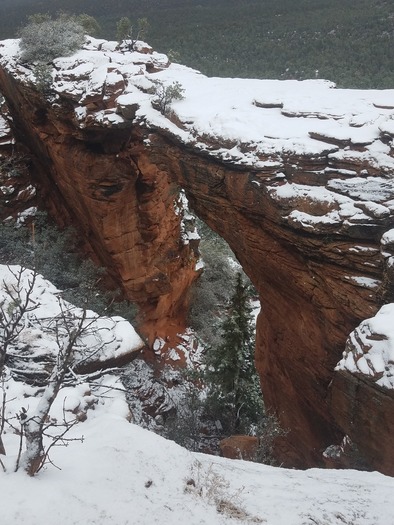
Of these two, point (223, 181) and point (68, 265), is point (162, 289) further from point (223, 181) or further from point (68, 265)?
point (223, 181)

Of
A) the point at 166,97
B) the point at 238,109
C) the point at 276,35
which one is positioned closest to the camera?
the point at 238,109

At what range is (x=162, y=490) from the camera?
14.9 feet

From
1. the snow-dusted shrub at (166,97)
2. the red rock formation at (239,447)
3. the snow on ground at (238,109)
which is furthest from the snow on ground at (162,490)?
the snow-dusted shrub at (166,97)

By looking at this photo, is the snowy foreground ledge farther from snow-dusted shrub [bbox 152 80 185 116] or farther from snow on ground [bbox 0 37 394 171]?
snow-dusted shrub [bbox 152 80 185 116]

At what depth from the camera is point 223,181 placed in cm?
934

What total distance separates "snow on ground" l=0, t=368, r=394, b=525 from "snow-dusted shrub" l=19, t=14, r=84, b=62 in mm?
11798

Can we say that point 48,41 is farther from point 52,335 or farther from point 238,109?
point 52,335

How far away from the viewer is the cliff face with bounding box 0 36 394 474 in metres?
7.69

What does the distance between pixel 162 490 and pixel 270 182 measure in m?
5.66

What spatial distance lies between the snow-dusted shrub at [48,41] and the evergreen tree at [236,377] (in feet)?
28.5

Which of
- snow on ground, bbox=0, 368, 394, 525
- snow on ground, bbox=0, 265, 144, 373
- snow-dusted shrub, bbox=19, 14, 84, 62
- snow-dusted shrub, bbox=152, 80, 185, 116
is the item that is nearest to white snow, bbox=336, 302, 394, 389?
snow on ground, bbox=0, 368, 394, 525

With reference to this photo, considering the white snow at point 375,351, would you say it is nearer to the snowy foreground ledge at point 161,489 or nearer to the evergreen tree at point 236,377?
the snowy foreground ledge at point 161,489

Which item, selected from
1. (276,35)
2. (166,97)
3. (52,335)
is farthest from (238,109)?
(276,35)

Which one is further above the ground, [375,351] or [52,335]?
[375,351]
